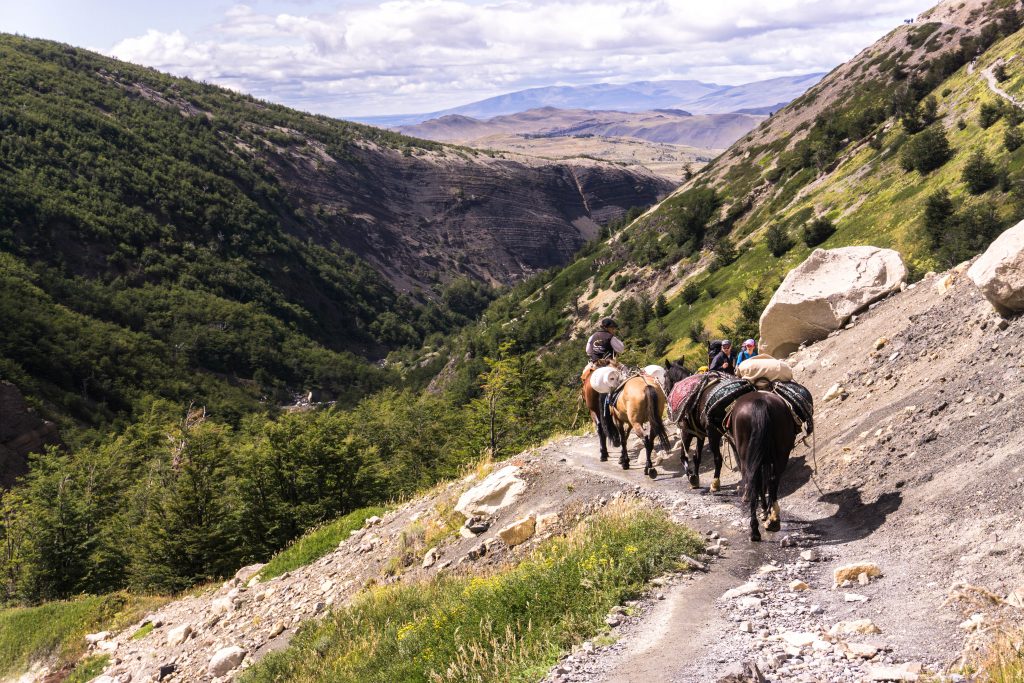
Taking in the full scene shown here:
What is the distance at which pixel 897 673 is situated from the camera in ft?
17.5

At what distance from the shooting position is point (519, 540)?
12.3 metres

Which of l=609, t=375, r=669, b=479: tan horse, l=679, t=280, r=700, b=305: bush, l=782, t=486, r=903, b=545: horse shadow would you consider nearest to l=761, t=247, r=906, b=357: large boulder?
l=609, t=375, r=669, b=479: tan horse

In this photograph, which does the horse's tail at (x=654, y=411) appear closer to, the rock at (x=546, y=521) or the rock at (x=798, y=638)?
the rock at (x=546, y=521)

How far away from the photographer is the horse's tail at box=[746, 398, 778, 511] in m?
9.70

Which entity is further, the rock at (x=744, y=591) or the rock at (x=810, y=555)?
the rock at (x=810, y=555)

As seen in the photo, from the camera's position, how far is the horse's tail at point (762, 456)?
970 cm

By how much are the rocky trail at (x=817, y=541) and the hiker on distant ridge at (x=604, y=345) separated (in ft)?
8.47

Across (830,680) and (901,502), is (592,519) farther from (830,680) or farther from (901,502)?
(830,680)

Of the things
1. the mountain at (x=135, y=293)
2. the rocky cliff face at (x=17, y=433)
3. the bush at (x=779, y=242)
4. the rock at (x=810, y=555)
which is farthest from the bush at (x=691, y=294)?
the mountain at (x=135, y=293)

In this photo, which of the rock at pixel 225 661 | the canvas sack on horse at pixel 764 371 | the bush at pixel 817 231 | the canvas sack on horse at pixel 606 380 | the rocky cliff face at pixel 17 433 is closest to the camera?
the canvas sack on horse at pixel 764 371

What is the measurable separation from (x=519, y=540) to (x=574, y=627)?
496 centimetres

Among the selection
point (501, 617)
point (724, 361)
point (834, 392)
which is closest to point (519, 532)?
point (501, 617)

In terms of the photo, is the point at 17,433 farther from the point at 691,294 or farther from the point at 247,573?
the point at 691,294

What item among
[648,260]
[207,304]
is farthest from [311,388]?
[648,260]
